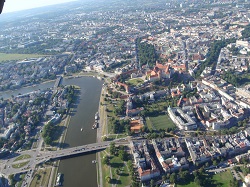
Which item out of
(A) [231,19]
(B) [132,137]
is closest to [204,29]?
(A) [231,19]

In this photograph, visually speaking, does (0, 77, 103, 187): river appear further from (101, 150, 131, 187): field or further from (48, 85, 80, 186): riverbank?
(101, 150, 131, 187): field

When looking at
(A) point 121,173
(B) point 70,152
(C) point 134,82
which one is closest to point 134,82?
(C) point 134,82

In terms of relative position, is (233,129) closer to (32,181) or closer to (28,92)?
(32,181)

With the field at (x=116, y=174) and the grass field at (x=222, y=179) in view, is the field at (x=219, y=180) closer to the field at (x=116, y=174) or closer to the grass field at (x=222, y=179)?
the grass field at (x=222, y=179)

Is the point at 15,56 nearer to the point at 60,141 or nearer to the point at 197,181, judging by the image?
the point at 60,141

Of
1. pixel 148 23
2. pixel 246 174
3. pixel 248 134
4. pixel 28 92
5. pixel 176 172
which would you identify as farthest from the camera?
pixel 148 23

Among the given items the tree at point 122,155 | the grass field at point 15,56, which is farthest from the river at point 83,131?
the grass field at point 15,56
